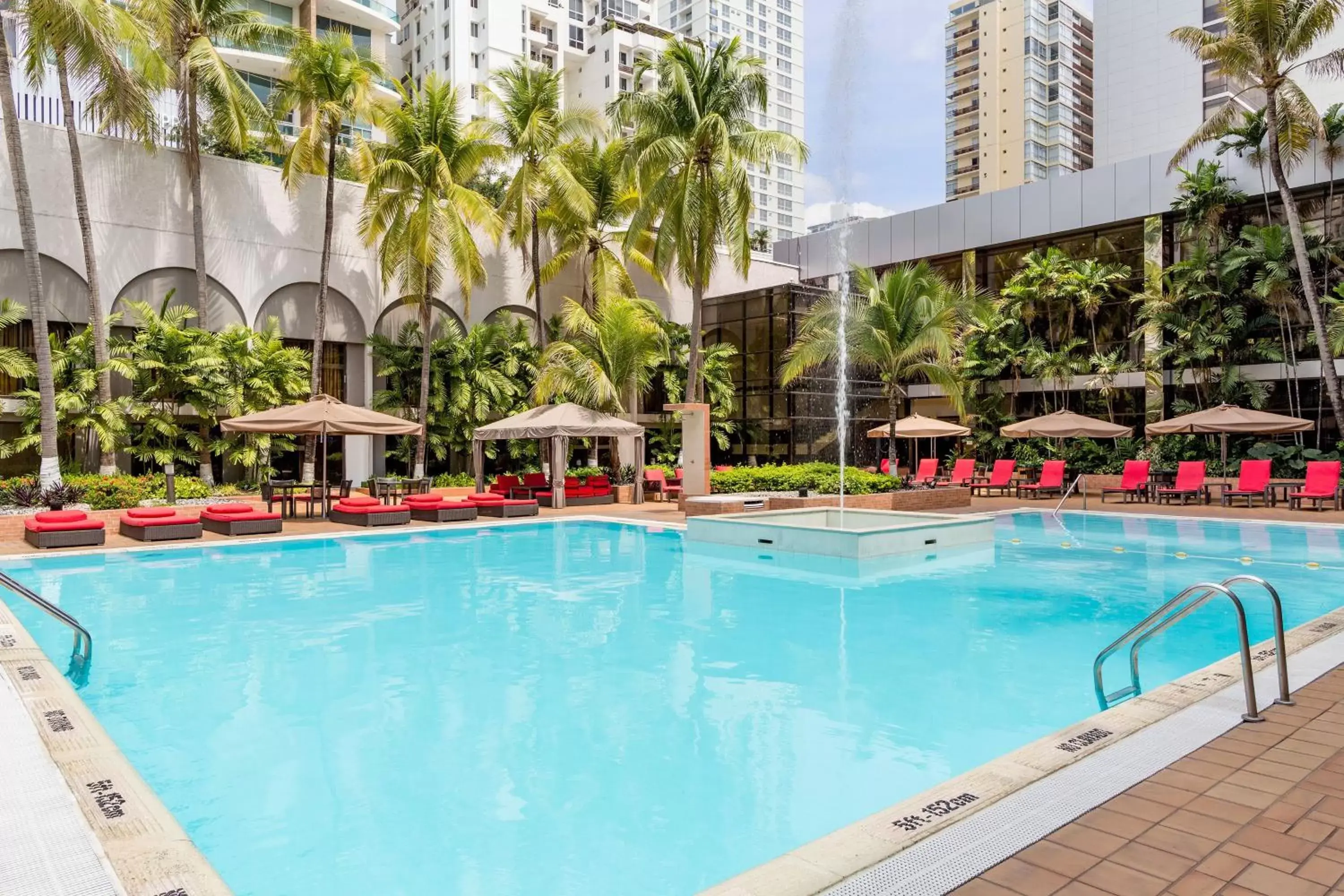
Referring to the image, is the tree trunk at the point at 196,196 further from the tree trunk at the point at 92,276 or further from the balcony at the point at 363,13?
the balcony at the point at 363,13

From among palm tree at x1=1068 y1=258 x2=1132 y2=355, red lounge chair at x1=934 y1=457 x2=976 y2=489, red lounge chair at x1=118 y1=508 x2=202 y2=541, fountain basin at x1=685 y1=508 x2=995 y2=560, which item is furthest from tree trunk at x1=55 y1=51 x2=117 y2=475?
palm tree at x1=1068 y1=258 x2=1132 y2=355

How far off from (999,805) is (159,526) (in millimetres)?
14285

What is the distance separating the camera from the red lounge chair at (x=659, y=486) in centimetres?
2273

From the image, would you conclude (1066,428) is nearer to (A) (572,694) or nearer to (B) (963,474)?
(B) (963,474)

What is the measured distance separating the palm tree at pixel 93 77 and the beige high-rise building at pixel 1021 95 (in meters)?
64.5

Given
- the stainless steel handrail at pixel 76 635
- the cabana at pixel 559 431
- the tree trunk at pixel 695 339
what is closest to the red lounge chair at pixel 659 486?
the cabana at pixel 559 431

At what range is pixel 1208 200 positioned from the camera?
78.1 feet

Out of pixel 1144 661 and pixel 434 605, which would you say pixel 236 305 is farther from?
pixel 1144 661

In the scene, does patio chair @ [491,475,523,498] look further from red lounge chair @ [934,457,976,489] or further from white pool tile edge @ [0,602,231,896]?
white pool tile edge @ [0,602,231,896]

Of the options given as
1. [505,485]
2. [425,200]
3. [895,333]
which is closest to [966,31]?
[895,333]

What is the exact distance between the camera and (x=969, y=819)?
10.9 feet

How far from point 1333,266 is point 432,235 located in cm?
2316

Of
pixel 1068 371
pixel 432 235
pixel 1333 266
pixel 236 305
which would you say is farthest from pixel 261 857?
pixel 1333 266

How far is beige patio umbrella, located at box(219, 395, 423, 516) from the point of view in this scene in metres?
16.7
